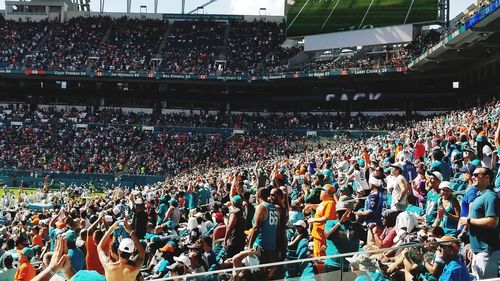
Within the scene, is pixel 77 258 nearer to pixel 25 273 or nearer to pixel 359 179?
pixel 25 273

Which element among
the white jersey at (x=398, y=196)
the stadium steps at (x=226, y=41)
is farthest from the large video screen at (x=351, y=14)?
the white jersey at (x=398, y=196)

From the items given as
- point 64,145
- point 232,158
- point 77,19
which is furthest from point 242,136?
point 77,19

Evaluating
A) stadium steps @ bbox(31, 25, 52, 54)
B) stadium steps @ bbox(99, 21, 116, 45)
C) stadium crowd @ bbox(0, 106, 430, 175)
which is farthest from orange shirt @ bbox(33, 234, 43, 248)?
stadium steps @ bbox(31, 25, 52, 54)

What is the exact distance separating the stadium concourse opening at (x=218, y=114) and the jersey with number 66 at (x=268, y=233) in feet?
1.55

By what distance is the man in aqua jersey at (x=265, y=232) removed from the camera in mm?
7688

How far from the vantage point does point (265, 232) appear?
25.3 ft

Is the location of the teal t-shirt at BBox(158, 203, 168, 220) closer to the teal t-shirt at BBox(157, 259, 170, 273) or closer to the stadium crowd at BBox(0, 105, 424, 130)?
the teal t-shirt at BBox(157, 259, 170, 273)

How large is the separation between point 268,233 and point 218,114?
43174 millimetres

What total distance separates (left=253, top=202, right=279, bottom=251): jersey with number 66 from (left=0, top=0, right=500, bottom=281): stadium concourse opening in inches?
18.6

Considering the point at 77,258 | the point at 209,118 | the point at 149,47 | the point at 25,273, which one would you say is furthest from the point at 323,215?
the point at 149,47

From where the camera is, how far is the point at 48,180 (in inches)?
1635

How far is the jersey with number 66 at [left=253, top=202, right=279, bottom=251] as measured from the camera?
25.3 feet

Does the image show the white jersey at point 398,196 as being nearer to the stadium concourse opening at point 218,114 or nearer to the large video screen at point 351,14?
the stadium concourse opening at point 218,114

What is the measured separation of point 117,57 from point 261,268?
159ft
